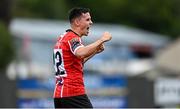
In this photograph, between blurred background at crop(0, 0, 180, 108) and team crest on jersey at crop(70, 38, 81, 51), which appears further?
blurred background at crop(0, 0, 180, 108)

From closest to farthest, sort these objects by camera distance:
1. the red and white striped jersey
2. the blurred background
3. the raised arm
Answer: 1. the raised arm
2. the red and white striped jersey
3. the blurred background

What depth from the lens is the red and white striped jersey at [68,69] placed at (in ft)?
37.2

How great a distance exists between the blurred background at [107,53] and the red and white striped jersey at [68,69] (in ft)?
29.1

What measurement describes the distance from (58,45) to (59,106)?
0.74 m

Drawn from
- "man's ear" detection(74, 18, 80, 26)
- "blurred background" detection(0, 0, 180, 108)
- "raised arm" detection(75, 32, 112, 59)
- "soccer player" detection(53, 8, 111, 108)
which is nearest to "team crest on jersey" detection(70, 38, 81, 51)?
"soccer player" detection(53, 8, 111, 108)

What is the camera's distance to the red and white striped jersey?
1134cm

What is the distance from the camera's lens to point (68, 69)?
11.4 m

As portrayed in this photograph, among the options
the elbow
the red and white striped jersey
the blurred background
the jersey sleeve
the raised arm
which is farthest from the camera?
the blurred background

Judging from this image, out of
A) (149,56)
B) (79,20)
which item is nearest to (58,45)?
(79,20)

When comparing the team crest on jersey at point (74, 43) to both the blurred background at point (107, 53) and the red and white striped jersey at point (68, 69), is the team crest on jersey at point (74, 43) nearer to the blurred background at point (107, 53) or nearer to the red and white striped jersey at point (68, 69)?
the red and white striped jersey at point (68, 69)

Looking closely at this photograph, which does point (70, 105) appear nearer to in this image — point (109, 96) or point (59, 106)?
point (59, 106)

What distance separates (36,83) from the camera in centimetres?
2097

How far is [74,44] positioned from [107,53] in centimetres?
3946

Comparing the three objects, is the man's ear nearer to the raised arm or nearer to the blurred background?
the raised arm
